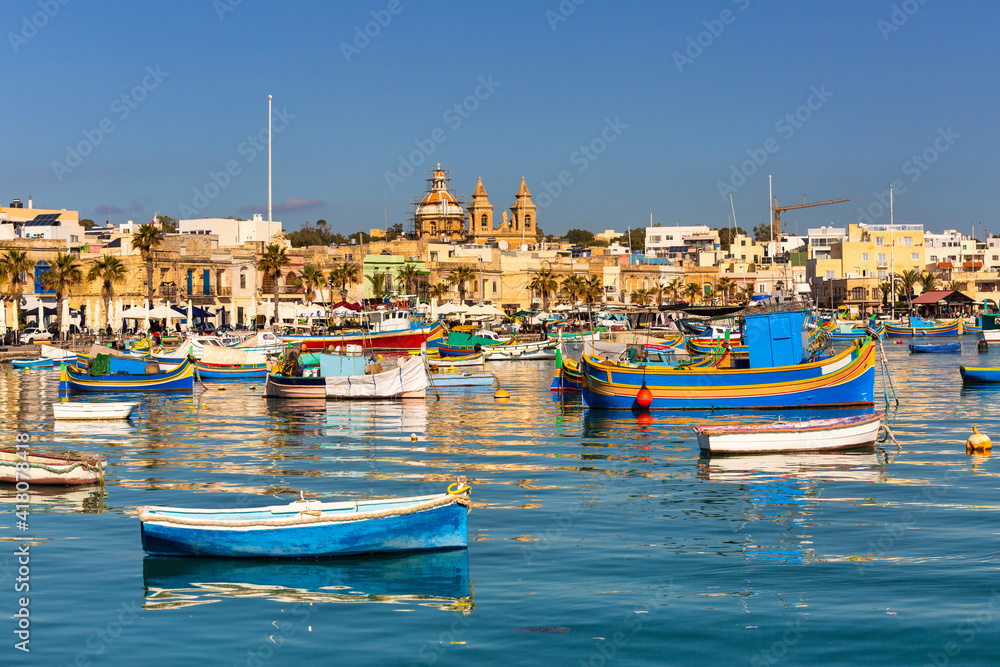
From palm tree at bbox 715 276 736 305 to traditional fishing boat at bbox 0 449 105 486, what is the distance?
364ft

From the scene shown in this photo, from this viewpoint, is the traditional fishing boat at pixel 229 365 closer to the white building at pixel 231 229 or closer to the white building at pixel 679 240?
the white building at pixel 231 229

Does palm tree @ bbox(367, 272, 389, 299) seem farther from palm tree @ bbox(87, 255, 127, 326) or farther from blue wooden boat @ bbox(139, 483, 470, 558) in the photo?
blue wooden boat @ bbox(139, 483, 470, 558)

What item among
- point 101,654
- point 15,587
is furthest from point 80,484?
point 101,654

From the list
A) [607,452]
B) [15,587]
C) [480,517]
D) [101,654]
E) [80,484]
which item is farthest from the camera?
[607,452]

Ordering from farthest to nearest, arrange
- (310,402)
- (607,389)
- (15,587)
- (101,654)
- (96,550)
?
(310,402), (607,389), (96,550), (15,587), (101,654)

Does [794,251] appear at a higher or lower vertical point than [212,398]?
higher

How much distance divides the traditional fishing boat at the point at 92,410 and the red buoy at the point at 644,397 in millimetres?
17514

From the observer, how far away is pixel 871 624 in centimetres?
1315

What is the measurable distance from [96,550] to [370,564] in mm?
4776

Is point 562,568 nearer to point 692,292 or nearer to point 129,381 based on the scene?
point 129,381

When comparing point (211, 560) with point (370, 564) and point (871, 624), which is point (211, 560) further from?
point (871, 624)

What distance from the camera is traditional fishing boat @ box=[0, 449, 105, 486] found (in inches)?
890

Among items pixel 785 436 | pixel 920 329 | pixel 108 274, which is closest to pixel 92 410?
pixel 785 436

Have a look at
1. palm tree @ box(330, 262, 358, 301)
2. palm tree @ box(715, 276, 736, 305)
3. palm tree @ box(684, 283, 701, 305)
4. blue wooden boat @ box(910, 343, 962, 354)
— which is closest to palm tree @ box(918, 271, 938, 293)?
palm tree @ box(715, 276, 736, 305)
